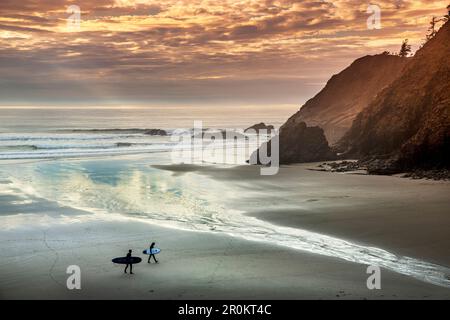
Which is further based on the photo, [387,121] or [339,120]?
[339,120]

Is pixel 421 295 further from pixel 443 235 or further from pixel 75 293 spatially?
pixel 75 293

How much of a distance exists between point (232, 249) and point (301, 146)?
32.5 metres

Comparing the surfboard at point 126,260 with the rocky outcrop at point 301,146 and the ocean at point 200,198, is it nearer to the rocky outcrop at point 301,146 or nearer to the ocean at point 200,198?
the ocean at point 200,198

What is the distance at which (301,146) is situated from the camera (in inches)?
1900

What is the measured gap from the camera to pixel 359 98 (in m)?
88.4

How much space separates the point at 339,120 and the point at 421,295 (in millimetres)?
71668

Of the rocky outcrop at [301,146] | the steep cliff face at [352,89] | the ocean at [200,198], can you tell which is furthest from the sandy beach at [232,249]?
the steep cliff face at [352,89]

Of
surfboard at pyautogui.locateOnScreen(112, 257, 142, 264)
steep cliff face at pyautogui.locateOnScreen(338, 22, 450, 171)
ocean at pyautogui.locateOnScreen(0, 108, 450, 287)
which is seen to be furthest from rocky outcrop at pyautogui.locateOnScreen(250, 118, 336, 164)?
surfboard at pyautogui.locateOnScreen(112, 257, 142, 264)

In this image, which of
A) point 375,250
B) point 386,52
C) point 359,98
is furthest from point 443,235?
point 386,52

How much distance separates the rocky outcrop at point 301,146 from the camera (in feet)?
156

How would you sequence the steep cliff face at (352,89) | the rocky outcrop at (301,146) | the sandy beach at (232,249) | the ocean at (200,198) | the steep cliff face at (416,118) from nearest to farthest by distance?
1. the sandy beach at (232,249)
2. the ocean at (200,198)
3. the steep cliff face at (416,118)
4. the rocky outcrop at (301,146)
5. the steep cliff face at (352,89)

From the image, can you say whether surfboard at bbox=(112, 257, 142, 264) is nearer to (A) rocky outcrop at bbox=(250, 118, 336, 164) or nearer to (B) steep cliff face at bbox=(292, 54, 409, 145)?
(A) rocky outcrop at bbox=(250, 118, 336, 164)

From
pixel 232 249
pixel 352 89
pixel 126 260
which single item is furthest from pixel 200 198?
pixel 352 89

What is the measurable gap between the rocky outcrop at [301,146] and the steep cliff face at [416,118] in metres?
3.53
